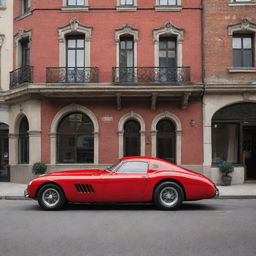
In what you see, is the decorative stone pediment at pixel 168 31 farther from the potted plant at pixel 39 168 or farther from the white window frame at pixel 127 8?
the potted plant at pixel 39 168

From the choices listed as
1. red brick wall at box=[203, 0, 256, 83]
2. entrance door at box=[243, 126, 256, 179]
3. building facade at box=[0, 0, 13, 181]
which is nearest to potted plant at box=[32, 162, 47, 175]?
building facade at box=[0, 0, 13, 181]

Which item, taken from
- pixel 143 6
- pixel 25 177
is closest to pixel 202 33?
pixel 143 6

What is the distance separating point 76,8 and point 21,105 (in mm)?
5238

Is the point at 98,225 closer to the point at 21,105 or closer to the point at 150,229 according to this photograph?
the point at 150,229

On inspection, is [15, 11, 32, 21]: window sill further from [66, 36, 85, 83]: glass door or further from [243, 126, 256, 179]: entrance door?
[243, 126, 256, 179]: entrance door

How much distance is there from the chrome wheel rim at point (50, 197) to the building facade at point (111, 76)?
6644mm

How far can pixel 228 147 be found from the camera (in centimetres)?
1655

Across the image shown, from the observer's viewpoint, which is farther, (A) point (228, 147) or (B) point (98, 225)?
(A) point (228, 147)

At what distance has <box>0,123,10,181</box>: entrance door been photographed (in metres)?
18.1

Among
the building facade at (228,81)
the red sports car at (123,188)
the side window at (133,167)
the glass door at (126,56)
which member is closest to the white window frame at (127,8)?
the glass door at (126,56)

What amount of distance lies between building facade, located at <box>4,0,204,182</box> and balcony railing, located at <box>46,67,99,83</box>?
1.8 inches

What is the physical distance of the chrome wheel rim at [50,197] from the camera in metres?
9.55

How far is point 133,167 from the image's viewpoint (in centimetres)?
982

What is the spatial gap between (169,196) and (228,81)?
828cm
